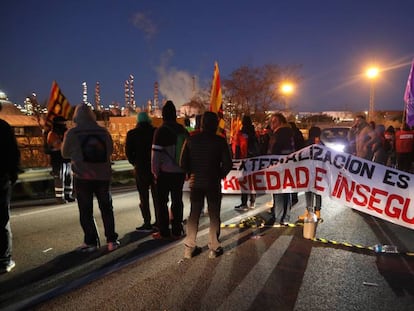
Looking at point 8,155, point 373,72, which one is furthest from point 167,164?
point 373,72

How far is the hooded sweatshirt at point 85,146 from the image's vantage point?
17.8ft

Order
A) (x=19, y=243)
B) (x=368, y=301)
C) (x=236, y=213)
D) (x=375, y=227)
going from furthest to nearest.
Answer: (x=236, y=213), (x=375, y=227), (x=19, y=243), (x=368, y=301)

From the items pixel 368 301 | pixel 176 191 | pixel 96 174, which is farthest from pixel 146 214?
pixel 368 301

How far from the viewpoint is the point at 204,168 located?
17.2 feet

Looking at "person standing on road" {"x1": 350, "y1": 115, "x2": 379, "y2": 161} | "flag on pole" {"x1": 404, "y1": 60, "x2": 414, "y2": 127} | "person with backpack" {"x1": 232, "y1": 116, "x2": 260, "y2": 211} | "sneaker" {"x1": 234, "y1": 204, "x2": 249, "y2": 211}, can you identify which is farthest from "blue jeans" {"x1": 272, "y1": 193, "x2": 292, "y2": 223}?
"flag on pole" {"x1": 404, "y1": 60, "x2": 414, "y2": 127}

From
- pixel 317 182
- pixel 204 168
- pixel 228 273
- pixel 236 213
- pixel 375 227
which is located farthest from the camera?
pixel 236 213

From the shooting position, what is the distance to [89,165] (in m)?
5.49

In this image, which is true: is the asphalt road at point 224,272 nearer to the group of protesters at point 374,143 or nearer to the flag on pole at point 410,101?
the group of protesters at point 374,143

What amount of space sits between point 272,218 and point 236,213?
3.42 ft

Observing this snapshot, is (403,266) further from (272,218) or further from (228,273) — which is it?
(272,218)

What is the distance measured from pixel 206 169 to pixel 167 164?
0.96 meters

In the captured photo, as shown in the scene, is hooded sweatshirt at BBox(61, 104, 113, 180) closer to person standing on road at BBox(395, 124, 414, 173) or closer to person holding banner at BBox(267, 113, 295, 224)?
person holding banner at BBox(267, 113, 295, 224)

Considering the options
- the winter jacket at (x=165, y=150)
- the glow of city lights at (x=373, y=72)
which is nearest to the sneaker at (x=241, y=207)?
the winter jacket at (x=165, y=150)

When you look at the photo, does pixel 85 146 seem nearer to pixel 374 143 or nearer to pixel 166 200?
pixel 166 200
